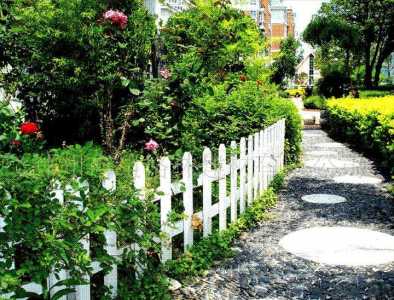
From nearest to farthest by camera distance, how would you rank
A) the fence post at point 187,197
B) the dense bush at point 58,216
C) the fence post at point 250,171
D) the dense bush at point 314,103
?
the dense bush at point 58,216 < the fence post at point 187,197 < the fence post at point 250,171 < the dense bush at point 314,103

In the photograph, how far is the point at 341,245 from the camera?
5.21 m

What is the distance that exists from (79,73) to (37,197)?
135 inches

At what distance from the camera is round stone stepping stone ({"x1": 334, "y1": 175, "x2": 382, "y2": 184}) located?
8766mm

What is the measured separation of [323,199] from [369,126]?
4.77m

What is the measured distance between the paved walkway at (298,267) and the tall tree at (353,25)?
27.4 meters

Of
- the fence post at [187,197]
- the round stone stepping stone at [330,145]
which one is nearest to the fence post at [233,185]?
the fence post at [187,197]

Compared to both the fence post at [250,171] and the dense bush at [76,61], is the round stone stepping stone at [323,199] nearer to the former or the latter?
the fence post at [250,171]

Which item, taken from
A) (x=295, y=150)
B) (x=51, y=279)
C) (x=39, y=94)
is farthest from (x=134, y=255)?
(x=295, y=150)

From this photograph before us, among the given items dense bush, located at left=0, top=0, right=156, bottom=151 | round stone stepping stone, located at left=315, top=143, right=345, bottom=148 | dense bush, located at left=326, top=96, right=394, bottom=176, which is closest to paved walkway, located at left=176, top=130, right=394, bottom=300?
dense bush, located at left=326, top=96, right=394, bottom=176

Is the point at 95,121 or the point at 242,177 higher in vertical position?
the point at 95,121

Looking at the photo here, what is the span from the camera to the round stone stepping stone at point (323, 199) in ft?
23.9

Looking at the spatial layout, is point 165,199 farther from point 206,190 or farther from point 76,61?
point 76,61

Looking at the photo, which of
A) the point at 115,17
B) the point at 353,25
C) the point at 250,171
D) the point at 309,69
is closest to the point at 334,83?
the point at 353,25

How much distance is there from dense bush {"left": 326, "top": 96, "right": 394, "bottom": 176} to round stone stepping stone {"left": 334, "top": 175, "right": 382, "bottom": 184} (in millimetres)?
349
